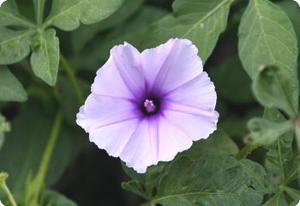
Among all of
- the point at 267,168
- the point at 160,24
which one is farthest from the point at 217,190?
the point at 160,24

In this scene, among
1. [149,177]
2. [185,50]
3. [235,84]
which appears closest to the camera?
[185,50]

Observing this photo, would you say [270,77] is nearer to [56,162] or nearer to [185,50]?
[185,50]

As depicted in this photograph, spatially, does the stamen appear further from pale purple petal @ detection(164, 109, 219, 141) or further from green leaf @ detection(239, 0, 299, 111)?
green leaf @ detection(239, 0, 299, 111)

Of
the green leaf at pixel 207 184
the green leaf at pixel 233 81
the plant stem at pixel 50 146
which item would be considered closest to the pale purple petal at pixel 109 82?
the green leaf at pixel 207 184

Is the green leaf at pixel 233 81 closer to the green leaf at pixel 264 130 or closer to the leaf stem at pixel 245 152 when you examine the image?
the leaf stem at pixel 245 152

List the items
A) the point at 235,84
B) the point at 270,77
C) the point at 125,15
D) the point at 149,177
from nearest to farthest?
the point at 270,77, the point at 149,177, the point at 125,15, the point at 235,84

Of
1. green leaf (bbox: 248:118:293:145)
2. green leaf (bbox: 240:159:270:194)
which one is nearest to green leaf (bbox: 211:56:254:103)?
green leaf (bbox: 240:159:270:194)
